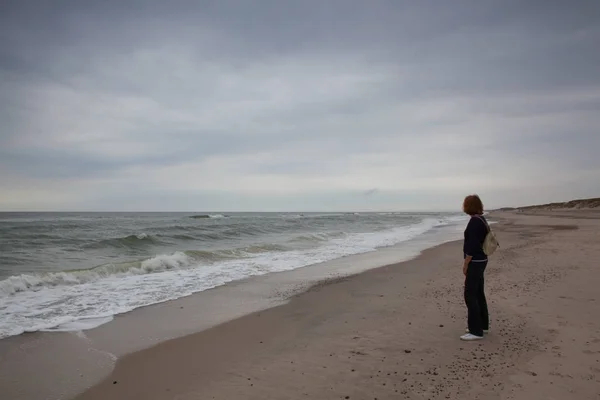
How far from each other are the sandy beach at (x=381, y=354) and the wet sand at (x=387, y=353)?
0.6 inches

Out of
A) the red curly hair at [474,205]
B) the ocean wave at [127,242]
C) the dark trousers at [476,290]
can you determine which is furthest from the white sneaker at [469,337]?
the ocean wave at [127,242]

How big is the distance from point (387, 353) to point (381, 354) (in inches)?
3.3

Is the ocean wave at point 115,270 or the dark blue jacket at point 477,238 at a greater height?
the dark blue jacket at point 477,238

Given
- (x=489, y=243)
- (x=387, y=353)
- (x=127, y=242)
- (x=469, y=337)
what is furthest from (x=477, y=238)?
(x=127, y=242)

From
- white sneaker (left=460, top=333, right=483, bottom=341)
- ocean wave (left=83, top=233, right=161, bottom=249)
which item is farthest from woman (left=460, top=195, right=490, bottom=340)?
ocean wave (left=83, top=233, right=161, bottom=249)

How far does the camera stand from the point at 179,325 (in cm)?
675

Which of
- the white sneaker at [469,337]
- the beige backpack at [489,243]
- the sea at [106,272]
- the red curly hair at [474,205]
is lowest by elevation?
the sea at [106,272]

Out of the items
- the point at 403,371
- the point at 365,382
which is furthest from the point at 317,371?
the point at 403,371

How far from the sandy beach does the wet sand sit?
0.01 meters

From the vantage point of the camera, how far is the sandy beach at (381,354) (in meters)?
4.01

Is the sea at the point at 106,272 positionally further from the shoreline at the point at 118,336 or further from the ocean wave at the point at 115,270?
the shoreline at the point at 118,336

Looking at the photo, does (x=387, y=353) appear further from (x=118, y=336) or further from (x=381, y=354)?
(x=118, y=336)

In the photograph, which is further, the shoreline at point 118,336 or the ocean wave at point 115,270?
the ocean wave at point 115,270

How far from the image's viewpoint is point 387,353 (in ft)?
16.0
